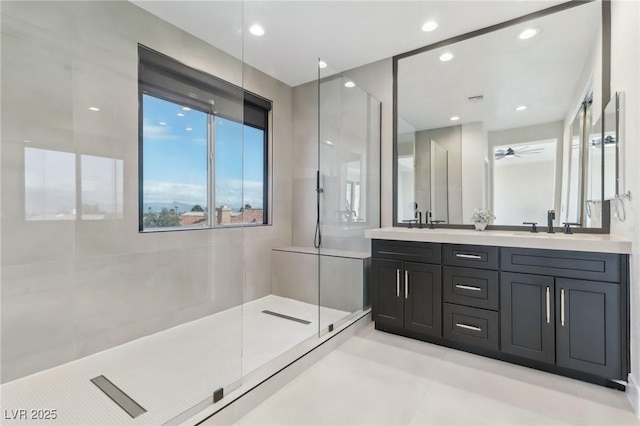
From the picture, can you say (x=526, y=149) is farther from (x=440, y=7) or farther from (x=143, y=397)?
(x=143, y=397)

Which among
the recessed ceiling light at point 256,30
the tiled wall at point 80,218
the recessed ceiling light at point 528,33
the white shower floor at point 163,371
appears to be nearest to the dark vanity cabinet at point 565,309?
the white shower floor at point 163,371

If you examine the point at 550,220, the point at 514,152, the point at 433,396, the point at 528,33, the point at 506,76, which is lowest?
the point at 433,396

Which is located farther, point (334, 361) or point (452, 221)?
point (452, 221)

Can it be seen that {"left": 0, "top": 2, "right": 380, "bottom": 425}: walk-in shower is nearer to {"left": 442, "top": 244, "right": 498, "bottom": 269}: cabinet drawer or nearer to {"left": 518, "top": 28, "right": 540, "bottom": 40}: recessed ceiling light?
{"left": 442, "top": 244, "right": 498, "bottom": 269}: cabinet drawer

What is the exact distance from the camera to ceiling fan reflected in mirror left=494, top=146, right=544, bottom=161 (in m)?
2.50

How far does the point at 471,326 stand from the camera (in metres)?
2.28

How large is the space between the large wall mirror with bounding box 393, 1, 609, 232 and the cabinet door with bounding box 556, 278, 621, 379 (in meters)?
0.62

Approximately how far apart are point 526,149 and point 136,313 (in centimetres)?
Answer: 355

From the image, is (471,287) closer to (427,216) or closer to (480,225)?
(480,225)

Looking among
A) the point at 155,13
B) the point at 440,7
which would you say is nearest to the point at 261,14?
the point at 155,13

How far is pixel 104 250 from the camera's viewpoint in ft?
7.34

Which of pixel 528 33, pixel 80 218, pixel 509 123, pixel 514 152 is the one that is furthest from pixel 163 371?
pixel 528 33

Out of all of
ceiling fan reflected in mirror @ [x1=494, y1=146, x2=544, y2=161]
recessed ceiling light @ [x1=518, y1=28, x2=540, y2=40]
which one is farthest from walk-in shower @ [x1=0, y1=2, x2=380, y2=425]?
recessed ceiling light @ [x1=518, y1=28, x2=540, y2=40]

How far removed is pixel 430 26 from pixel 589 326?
2.58m
